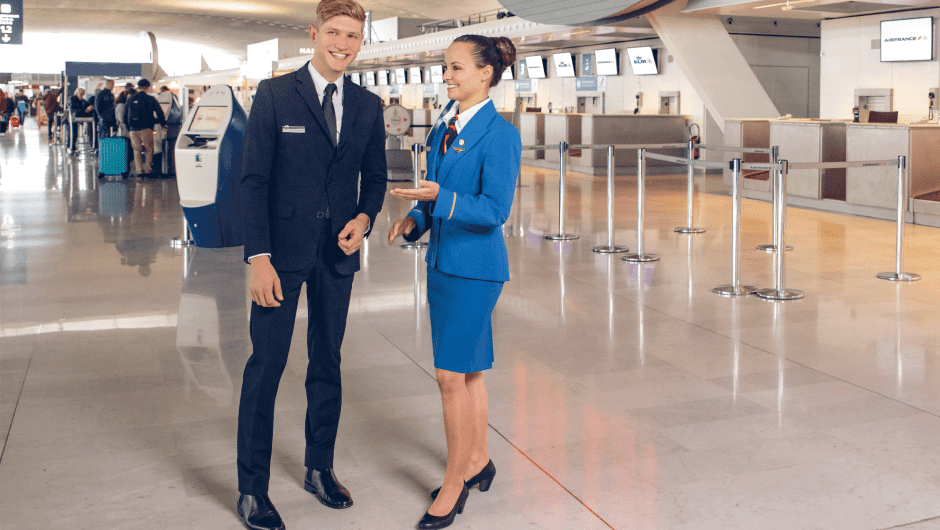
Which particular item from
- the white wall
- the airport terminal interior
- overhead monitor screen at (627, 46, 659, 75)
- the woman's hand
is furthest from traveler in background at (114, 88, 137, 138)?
the woman's hand

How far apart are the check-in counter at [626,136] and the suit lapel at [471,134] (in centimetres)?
1451

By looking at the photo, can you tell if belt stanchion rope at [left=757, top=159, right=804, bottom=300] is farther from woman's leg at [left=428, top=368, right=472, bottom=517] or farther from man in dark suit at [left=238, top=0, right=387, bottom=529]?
man in dark suit at [left=238, top=0, right=387, bottom=529]

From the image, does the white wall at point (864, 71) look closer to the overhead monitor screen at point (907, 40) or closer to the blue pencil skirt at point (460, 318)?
the overhead monitor screen at point (907, 40)

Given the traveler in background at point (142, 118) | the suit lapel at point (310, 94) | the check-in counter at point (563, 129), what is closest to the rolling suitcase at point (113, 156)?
the traveler in background at point (142, 118)

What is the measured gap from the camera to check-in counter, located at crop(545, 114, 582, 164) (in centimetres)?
1823

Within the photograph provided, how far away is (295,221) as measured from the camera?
263 centimetres

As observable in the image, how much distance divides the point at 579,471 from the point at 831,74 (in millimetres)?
15275

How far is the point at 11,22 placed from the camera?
21891 millimetres

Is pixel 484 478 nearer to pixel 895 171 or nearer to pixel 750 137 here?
pixel 895 171

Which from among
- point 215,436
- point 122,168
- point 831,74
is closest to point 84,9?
point 122,168

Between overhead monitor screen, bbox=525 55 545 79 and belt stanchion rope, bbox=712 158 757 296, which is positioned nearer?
belt stanchion rope, bbox=712 158 757 296

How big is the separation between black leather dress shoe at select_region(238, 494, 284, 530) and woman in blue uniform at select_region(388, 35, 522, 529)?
0.44m

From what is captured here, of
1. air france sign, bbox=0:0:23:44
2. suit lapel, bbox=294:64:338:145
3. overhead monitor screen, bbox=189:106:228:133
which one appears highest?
air france sign, bbox=0:0:23:44

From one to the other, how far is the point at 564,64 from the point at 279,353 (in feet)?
71.3
